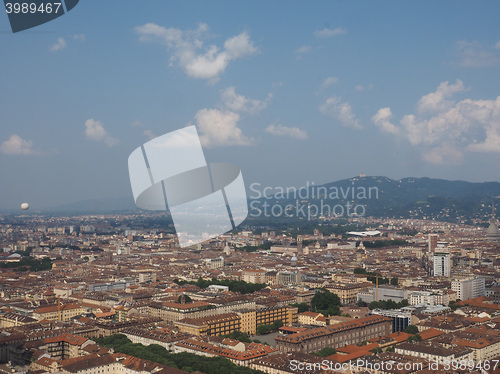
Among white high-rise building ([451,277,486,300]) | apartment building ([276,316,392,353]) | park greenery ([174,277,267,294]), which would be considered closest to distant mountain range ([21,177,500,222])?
park greenery ([174,277,267,294])

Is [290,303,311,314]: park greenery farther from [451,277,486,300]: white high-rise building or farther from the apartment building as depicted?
[451,277,486,300]: white high-rise building

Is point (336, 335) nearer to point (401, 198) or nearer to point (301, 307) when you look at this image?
point (301, 307)

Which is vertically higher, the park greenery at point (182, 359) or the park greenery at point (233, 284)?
the park greenery at point (182, 359)

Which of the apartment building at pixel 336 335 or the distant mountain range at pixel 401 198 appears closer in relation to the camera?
the apartment building at pixel 336 335

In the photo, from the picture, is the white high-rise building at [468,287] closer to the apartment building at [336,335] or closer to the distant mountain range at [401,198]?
the apartment building at [336,335]

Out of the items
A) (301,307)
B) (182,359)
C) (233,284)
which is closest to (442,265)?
(233,284)

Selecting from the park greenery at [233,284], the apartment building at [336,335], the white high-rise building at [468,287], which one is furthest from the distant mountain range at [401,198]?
the apartment building at [336,335]
